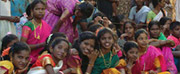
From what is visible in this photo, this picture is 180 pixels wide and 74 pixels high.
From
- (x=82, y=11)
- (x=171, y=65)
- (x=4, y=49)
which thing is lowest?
(x=171, y=65)

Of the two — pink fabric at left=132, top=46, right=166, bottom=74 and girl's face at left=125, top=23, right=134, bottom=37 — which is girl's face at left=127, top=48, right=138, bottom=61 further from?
girl's face at left=125, top=23, right=134, bottom=37

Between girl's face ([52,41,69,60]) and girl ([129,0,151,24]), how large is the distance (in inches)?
139

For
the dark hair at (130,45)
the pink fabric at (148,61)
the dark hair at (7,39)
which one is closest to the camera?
the dark hair at (7,39)

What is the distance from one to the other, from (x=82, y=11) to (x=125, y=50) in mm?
885

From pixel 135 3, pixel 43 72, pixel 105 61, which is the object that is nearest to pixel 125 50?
pixel 105 61

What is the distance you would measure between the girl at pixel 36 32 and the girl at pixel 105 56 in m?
0.79

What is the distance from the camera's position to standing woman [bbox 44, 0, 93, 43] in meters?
6.31

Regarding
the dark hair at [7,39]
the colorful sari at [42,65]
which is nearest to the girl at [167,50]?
the colorful sari at [42,65]

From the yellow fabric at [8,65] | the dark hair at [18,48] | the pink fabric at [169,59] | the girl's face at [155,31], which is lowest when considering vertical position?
the pink fabric at [169,59]

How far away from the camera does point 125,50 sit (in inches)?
250

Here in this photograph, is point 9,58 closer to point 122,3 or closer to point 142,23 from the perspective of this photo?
point 142,23

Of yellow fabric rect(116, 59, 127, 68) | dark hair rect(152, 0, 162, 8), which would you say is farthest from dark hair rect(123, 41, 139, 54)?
dark hair rect(152, 0, 162, 8)

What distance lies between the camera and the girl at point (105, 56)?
5.91 m

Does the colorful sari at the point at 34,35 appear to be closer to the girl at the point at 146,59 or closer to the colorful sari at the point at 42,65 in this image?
the colorful sari at the point at 42,65
